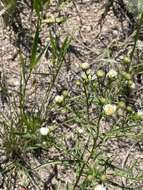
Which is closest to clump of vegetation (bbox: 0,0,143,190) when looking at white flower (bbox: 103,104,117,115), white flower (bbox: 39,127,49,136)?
white flower (bbox: 39,127,49,136)

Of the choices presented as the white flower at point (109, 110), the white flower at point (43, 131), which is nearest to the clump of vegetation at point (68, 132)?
the white flower at point (43, 131)

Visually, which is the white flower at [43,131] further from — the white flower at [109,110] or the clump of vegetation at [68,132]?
the white flower at [109,110]

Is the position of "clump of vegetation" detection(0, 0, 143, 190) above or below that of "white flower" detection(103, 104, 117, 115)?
below

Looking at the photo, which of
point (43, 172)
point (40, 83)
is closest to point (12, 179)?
point (43, 172)

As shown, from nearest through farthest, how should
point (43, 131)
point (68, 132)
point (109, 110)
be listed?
point (109, 110)
point (43, 131)
point (68, 132)

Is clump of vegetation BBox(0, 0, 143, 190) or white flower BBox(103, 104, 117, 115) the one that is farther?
clump of vegetation BBox(0, 0, 143, 190)

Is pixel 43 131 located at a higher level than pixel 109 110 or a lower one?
lower

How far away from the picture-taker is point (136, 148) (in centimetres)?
155

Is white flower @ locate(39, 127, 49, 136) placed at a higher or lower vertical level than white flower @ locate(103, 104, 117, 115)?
lower

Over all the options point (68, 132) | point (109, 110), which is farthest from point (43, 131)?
point (109, 110)

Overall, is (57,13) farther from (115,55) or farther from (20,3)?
(115,55)

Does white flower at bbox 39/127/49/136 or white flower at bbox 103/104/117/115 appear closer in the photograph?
white flower at bbox 103/104/117/115

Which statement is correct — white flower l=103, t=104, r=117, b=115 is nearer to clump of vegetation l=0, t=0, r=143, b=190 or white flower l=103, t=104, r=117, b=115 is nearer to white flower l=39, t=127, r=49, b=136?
clump of vegetation l=0, t=0, r=143, b=190

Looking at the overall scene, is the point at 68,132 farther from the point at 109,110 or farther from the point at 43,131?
the point at 109,110
